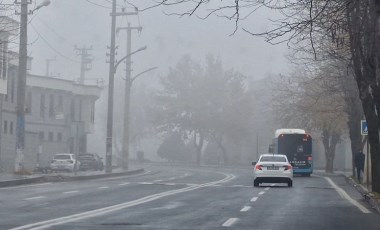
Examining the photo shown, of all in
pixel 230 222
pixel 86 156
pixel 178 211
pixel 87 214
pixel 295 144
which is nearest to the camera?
pixel 230 222

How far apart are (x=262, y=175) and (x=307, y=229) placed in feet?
78.2

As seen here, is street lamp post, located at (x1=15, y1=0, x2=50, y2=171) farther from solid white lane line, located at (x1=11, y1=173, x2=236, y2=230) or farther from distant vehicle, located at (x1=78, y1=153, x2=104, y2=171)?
distant vehicle, located at (x1=78, y1=153, x2=104, y2=171)

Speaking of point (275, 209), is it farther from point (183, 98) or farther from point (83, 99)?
point (183, 98)

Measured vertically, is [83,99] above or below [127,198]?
above

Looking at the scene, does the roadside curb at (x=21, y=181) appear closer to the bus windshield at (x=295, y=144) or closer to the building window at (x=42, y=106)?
the bus windshield at (x=295, y=144)

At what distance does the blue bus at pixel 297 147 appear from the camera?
211 ft

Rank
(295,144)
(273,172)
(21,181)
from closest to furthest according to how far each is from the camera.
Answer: (21,181) → (273,172) → (295,144)

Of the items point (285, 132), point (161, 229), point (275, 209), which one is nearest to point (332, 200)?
point (275, 209)

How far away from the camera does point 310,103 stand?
2675 inches

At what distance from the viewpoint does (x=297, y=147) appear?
64.2m

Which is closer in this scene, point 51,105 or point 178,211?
point 178,211

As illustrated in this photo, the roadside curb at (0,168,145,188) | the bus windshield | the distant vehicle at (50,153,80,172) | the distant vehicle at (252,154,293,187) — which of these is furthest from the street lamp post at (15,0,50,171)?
the bus windshield

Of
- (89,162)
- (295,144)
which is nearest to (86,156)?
(89,162)

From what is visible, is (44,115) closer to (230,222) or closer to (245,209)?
Result: (245,209)
